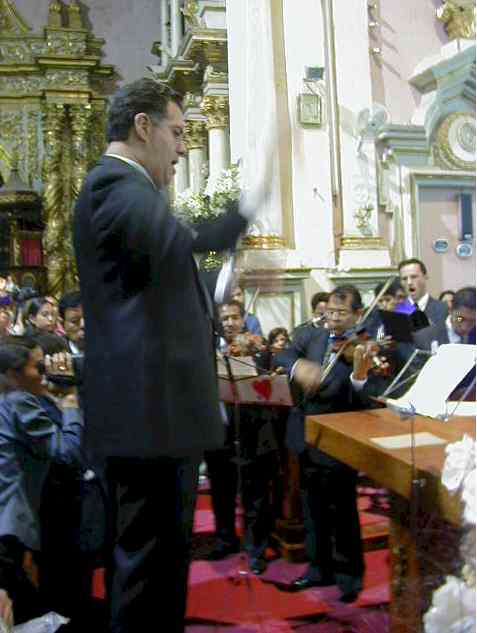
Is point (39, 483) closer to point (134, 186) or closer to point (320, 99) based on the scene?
point (134, 186)

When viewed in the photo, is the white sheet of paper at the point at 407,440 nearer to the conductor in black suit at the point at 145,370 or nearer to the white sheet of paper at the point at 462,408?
the white sheet of paper at the point at 462,408

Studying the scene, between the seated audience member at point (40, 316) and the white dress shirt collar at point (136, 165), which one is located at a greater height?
the white dress shirt collar at point (136, 165)

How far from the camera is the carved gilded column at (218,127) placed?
6926 mm

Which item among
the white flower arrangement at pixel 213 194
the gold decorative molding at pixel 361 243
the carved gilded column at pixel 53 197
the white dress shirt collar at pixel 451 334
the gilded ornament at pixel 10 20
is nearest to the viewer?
the white dress shirt collar at pixel 451 334

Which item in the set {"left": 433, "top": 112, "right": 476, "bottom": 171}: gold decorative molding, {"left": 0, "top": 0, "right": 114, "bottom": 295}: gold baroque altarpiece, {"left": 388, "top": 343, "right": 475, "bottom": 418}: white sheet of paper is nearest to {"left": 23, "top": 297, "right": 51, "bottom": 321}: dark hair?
{"left": 388, "top": 343, "right": 475, "bottom": 418}: white sheet of paper

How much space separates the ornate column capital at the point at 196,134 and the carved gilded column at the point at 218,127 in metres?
0.60

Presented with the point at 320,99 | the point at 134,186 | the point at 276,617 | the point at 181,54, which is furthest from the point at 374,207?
the point at 134,186

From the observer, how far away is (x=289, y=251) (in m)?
5.38

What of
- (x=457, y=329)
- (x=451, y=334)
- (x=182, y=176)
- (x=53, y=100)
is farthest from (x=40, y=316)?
(x=53, y=100)

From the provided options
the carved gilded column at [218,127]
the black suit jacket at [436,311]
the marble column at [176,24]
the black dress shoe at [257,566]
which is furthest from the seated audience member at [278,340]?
the marble column at [176,24]

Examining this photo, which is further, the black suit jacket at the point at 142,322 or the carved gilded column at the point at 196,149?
the carved gilded column at the point at 196,149

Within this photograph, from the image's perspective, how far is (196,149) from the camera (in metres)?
7.84

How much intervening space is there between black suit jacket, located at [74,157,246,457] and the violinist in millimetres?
1416


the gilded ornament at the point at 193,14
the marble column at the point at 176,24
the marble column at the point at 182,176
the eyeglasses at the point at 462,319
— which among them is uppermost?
the marble column at the point at 176,24
